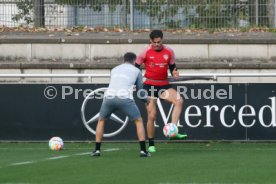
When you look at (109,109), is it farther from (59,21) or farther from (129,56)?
(59,21)

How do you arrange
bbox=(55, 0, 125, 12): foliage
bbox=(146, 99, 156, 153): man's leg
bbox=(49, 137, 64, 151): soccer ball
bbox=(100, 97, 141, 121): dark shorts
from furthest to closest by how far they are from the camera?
bbox=(55, 0, 125, 12): foliage
bbox=(49, 137, 64, 151): soccer ball
bbox=(146, 99, 156, 153): man's leg
bbox=(100, 97, 141, 121): dark shorts

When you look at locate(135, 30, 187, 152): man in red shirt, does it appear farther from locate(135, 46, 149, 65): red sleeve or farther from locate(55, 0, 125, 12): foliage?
locate(55, 0, 125, 12): foliage

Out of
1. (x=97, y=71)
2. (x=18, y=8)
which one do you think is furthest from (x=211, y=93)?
(x=18, y=8)

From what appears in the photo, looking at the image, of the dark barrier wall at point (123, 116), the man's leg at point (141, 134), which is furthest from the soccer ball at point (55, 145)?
the dark barrier wall at point (123, 116)

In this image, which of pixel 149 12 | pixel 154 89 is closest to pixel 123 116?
pixel 154 89

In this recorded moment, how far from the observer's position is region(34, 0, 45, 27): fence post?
28.2 meters

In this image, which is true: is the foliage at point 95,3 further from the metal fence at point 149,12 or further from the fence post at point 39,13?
the fence post at point 39,13

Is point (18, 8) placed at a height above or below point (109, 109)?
above

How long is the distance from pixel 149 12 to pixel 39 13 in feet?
10.2

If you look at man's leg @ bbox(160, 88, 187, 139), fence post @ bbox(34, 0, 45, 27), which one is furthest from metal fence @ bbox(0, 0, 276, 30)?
man's leg @ bbox(160, 88, 187, 139)

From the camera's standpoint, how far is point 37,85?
22.3 metres

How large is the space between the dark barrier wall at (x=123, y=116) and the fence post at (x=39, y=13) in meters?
6.28

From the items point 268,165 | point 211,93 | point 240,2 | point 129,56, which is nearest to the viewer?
point 268,165

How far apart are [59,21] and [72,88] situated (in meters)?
6.74
